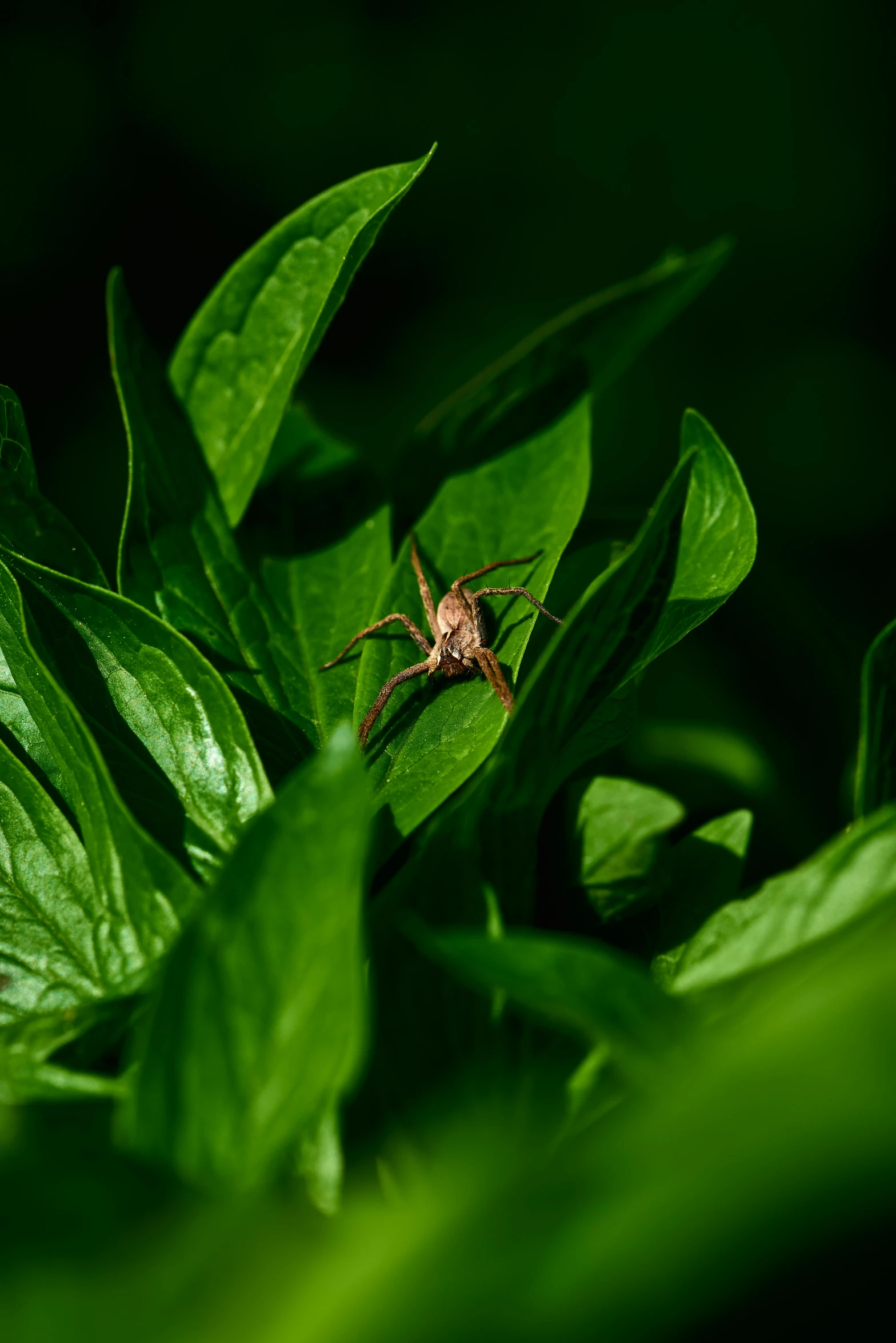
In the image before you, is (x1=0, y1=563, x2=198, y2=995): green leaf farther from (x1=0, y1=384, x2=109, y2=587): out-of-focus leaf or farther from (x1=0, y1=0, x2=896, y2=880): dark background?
(x1=0, y1=0, x2=896, y2=880): dark background

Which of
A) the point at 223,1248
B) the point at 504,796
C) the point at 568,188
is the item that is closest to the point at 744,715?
the point at 504,796

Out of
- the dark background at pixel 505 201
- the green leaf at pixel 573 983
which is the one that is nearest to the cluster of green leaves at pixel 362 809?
the green leaf at pixel 573 983

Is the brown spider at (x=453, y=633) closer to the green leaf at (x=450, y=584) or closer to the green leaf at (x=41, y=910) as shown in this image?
the green leaf at (x=450, y=584)

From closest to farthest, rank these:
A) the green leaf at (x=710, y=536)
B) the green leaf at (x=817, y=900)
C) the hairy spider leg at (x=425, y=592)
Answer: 1. the green leaf at (x=817, y=900)
2. the green leaf at (x=710, y=536)
3. the hairy spider leg at (x=425, y=592)

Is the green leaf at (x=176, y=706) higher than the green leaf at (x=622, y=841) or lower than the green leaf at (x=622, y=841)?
higher

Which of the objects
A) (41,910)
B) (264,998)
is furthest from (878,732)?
(41,910)

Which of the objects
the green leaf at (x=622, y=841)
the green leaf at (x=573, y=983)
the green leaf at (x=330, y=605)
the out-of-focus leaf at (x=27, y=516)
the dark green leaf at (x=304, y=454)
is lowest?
the green leaf at (x=622, y=841)
